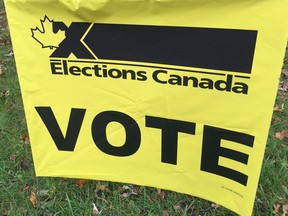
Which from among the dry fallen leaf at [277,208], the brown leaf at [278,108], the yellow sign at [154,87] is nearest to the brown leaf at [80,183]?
the yellow sign at [154,87]

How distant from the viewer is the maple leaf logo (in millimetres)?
2111

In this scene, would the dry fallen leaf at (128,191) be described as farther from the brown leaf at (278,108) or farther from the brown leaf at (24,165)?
the brown leaf at (278,108)

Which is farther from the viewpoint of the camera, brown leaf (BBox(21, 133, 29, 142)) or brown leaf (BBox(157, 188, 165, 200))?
brown leaf (BBox(21, 133, 29, 142))

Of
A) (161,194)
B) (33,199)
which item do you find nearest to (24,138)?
(33,199)

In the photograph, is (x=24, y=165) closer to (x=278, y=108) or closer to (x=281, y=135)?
(x=281, y=135)

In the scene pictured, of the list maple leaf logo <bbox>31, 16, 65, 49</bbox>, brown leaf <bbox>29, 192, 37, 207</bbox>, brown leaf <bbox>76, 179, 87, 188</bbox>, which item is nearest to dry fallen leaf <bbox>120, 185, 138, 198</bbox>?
brown leaf <bbox>76, 179, 87, 188</bbox>

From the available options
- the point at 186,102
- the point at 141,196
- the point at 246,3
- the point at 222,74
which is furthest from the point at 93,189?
the point at 246,3

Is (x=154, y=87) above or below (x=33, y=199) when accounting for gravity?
above

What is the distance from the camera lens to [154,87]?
6.89 feet

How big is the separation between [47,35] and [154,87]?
2.18 feet

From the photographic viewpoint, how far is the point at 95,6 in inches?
77.3

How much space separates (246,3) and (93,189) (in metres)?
1.78

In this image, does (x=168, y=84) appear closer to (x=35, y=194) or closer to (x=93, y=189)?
(x=93, y=189)

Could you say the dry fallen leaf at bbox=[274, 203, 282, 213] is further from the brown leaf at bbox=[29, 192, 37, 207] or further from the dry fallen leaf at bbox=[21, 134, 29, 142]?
the dry fallen leaf at bbox=[21, 134, 29, 142]
